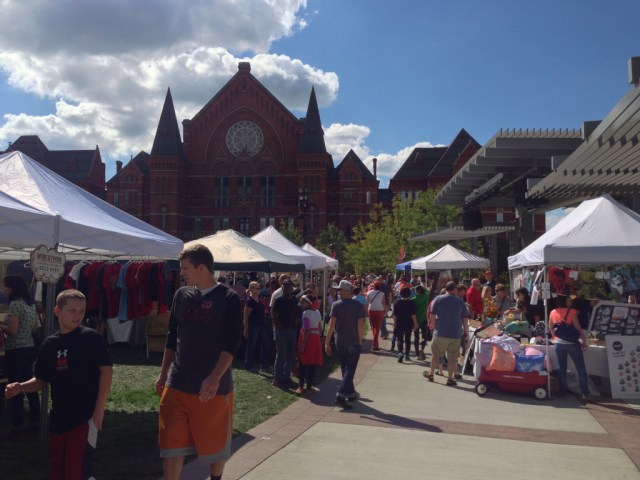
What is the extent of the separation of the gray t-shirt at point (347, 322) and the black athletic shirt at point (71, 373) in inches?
191

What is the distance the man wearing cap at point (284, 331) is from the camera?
1005 cm

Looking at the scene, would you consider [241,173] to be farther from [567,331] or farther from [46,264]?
[46,264]

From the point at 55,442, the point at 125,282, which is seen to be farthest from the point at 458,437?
the point at 125,282

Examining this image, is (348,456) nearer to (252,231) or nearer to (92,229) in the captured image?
(92,229)

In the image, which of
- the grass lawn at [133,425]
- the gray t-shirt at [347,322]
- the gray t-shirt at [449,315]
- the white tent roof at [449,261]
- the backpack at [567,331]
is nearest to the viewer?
the grass lawn at [133,425]

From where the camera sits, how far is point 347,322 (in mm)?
8711

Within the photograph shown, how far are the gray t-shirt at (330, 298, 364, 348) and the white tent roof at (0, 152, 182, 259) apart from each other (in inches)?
100

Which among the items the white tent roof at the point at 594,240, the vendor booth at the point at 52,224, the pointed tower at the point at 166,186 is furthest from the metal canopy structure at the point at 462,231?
the pointed tower at the point at 166,186

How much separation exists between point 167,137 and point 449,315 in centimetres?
6595

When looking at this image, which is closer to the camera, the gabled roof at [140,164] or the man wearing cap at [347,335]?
the man wearing cap at [347,335]

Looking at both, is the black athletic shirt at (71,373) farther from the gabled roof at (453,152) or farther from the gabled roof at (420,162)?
the gabled roof at (420,162)

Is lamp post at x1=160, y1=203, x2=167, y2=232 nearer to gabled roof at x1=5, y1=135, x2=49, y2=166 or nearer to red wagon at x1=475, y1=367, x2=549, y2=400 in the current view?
gabled roof at x1=5, y1=135, x2=49, y2=166

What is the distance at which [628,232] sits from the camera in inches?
368

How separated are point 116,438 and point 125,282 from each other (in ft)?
14.9
